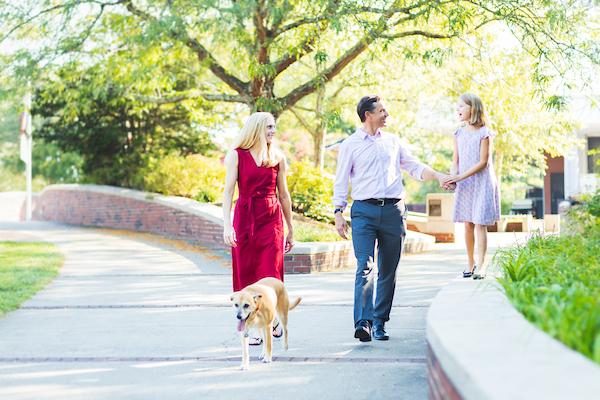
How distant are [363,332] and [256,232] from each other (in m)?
1.25

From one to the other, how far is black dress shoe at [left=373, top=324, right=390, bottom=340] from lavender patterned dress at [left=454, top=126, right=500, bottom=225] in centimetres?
145

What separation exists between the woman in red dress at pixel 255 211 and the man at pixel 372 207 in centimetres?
54

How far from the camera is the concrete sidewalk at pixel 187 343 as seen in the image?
18.2 ft

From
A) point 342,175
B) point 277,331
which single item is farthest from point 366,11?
point 277,331

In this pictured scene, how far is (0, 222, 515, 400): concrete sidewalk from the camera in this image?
555cm

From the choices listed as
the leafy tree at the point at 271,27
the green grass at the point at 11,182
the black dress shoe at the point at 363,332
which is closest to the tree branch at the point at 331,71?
the leafy tree at the point at 271,27

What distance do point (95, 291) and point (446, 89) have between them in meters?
12.9

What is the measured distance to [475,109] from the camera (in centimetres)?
770

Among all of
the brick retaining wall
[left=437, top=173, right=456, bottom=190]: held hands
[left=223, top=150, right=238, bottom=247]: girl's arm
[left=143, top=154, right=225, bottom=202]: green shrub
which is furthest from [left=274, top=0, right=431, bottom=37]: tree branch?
[left=223, top=150, right=238, bottom=247]: girl's arm

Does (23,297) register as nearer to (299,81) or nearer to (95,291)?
(95,291)

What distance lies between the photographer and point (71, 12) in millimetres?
16109

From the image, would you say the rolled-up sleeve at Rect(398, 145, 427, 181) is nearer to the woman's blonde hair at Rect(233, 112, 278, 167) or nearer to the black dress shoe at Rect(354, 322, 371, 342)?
the woman's blonde hair at Rect(233, 112, 278, 167)

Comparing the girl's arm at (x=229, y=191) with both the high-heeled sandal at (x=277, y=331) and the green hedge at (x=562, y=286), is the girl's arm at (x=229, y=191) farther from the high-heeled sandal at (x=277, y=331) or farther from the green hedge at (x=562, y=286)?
the green hedge at (x=562, y=286)

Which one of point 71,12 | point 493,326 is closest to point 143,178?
point 71,12
